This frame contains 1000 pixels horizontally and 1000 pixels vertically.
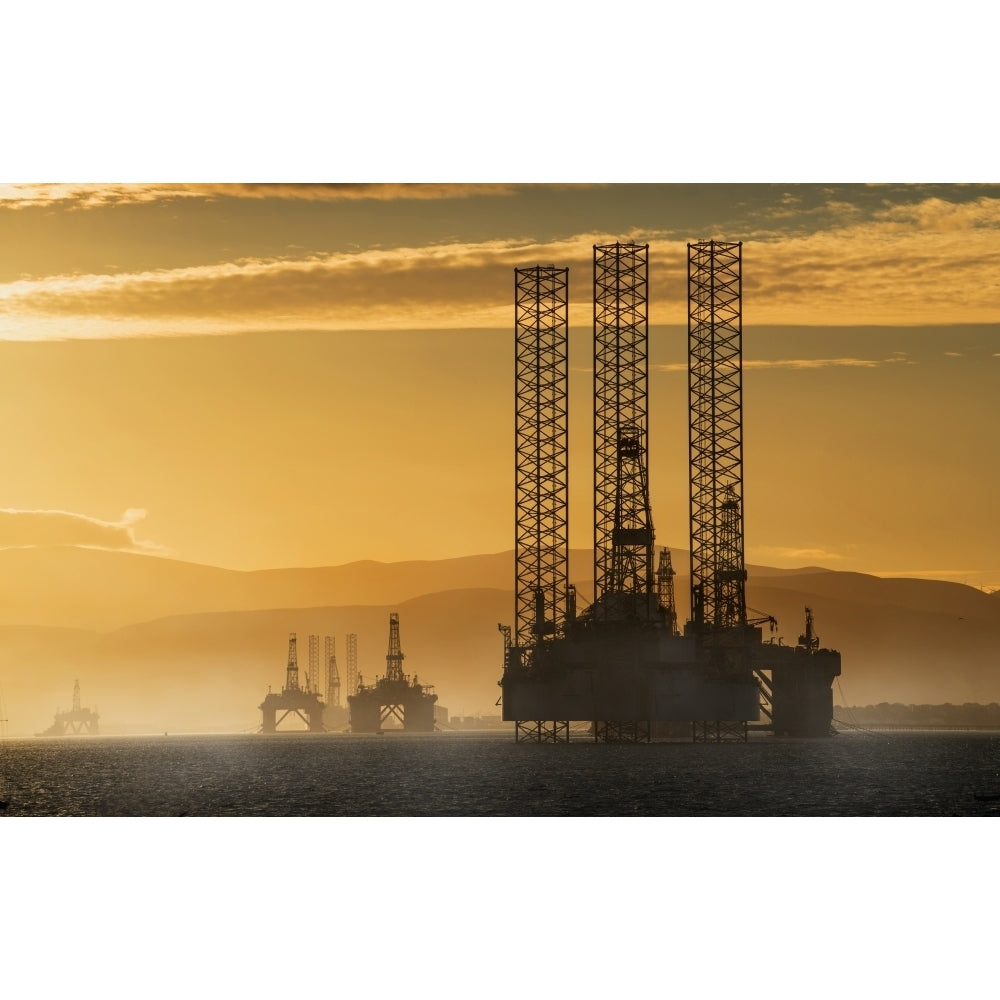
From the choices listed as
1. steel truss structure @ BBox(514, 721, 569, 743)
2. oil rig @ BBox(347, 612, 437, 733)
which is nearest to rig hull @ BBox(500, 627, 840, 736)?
steel truss structure @ BBox(514, 721, 569, 743)

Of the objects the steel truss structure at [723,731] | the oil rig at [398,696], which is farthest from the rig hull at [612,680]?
the oil rig at [398,696]

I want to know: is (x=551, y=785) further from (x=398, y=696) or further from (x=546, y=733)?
(x=398, y=696)

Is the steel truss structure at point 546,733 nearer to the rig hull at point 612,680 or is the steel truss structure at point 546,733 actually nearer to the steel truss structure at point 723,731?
the rig hull at point 612,680

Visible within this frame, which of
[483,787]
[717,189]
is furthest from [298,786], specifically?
[717,189]

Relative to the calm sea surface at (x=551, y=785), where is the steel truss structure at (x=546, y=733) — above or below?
above

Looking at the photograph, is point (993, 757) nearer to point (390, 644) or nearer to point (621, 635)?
point (621, 635)

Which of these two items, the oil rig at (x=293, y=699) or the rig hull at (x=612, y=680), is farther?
the oil rig at (x=293, y=699)

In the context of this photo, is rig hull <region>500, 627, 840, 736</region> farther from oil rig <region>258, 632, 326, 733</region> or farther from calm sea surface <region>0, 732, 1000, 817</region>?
oil rig <region>258, 632, 326, 733</region>

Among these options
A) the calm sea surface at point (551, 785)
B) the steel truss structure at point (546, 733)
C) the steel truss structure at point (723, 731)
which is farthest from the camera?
the steel truss structure at point (723, 731)

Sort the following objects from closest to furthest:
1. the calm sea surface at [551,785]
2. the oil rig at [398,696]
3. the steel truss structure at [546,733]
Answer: the calm sea surface at [551,785]
the steel truss structure at [546,733]
the oil rig at [398,696]
